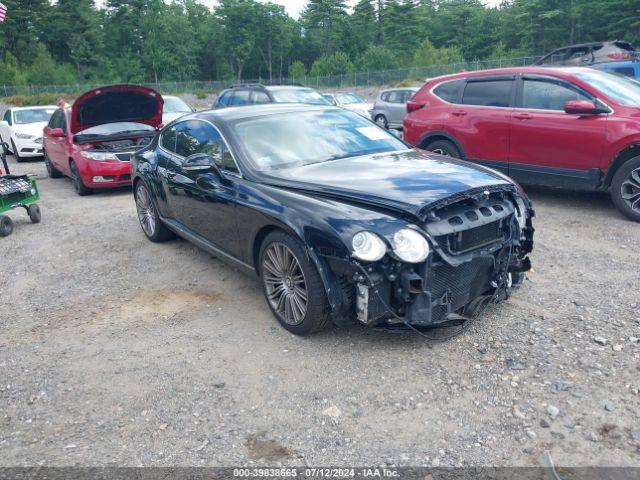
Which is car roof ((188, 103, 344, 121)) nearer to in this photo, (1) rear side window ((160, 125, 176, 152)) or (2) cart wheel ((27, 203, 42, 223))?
(1) rear side window ((160, 125, 176, 152))

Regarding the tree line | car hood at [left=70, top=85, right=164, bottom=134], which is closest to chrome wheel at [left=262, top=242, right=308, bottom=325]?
car hood at [left=70, top=85, right=164, bottom=134]

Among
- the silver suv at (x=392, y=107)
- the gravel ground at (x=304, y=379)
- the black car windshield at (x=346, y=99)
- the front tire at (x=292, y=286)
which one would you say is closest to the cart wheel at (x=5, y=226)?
the gravel ground at (x=304, y=379)

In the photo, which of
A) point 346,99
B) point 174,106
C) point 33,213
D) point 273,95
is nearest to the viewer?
point 33,213

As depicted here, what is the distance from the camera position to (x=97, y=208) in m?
9.05

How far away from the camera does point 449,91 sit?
848 centimetres

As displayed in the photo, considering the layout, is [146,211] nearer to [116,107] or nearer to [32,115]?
[116,107]

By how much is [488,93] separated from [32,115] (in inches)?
530

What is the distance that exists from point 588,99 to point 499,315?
3.97m

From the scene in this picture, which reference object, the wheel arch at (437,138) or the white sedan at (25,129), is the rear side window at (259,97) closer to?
the white sedan at (25,129)

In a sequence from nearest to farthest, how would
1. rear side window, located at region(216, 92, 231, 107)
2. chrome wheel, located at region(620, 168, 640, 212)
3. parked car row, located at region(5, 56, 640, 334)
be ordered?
parked car row, located at region(5, 56, 640, 334) → chrome wheel, located at region(620, 168, 640, 212) → rear side window, located at region(216, 92, 231, 107)

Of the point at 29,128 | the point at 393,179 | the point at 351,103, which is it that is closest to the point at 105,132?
the point at 29,128

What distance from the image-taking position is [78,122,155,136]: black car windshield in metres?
10.0

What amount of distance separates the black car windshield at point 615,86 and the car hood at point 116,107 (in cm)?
719

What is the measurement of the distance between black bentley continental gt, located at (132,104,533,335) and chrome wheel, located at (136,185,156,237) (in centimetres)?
127
